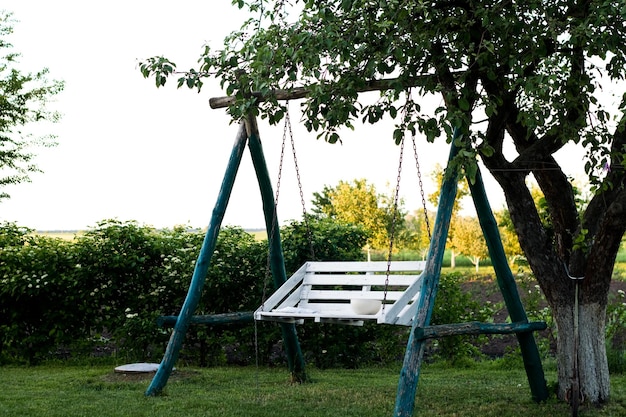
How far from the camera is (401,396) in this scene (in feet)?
15.9

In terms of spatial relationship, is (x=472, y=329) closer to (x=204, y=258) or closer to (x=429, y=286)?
(x=429, y=286)

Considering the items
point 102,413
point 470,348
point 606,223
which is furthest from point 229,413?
point 470,348

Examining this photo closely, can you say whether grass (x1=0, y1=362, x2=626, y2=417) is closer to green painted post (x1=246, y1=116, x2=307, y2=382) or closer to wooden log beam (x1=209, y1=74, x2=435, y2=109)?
green painted post (x1=246, y1=116, x2=307, y2=382)

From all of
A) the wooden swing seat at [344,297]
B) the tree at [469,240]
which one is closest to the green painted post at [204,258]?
the wooden swing seat at [344,297]

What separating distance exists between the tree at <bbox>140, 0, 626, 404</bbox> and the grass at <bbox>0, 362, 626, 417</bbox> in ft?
2.47

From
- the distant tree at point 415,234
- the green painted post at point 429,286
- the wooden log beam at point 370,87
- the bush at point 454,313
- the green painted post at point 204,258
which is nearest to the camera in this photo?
the green painted post at point 429,286

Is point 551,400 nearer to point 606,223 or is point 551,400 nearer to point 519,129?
point 606,223

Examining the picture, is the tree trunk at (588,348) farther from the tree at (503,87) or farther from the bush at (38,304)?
the bush at (38,304)

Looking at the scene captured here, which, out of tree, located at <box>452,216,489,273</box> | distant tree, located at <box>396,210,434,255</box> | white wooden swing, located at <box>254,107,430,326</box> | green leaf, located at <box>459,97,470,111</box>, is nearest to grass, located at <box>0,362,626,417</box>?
white wooden swing, located at <box>254,107,430,326</box>

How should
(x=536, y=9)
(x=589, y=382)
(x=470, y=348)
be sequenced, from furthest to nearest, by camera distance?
(x=470, y=348) < (x=589, y=382) < (x=536, y=9)

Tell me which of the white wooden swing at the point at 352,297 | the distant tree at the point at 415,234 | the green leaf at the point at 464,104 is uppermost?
the distant tree at the point at 415,234

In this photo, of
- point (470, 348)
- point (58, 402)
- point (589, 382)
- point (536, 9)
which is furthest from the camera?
point (470, 348)

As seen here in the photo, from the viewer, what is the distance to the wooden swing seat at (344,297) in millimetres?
5473

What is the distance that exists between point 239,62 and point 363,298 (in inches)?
81.4
